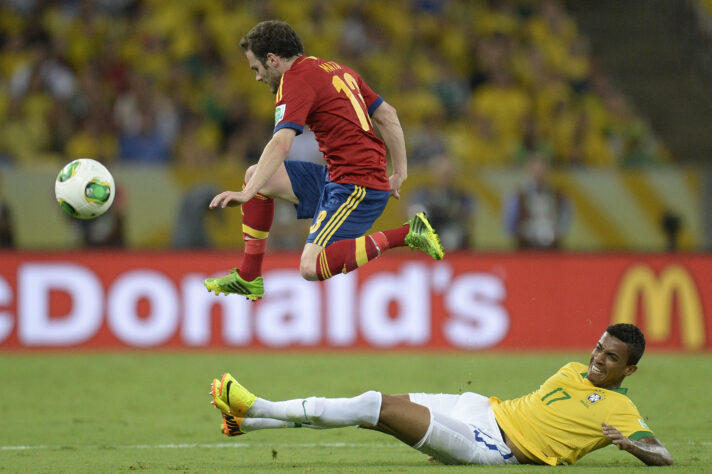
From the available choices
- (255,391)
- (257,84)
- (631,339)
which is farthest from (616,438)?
(257,84)

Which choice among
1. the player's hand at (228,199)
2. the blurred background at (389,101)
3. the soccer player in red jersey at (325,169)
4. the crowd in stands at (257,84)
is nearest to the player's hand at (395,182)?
the soccer player in red jersey at (325,169)

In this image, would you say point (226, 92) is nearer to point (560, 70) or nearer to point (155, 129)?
point (155, 129)

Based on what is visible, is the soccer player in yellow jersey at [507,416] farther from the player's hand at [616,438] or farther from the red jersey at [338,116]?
the red jersey at [338,116]

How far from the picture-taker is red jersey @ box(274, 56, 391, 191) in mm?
6840

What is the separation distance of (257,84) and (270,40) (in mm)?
9424

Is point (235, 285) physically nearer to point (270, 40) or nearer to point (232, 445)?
point (232, 445)

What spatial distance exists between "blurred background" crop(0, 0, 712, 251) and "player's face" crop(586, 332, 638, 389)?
292 inches

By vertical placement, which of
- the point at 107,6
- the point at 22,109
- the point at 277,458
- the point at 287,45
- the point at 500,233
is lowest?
the point at 277,458

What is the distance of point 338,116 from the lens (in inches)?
277

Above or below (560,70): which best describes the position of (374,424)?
below

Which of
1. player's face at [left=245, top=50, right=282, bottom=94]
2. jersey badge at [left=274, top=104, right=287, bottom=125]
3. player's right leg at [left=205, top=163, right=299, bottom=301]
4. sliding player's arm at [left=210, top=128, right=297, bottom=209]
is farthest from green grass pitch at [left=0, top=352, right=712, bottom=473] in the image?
player's face at [left=245, top=50, right=282, bottom=94]

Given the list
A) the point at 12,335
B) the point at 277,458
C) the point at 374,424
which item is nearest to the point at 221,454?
the point at 277,458

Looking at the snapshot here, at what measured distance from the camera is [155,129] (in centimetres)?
1490

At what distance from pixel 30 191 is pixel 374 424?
8.97 meters
